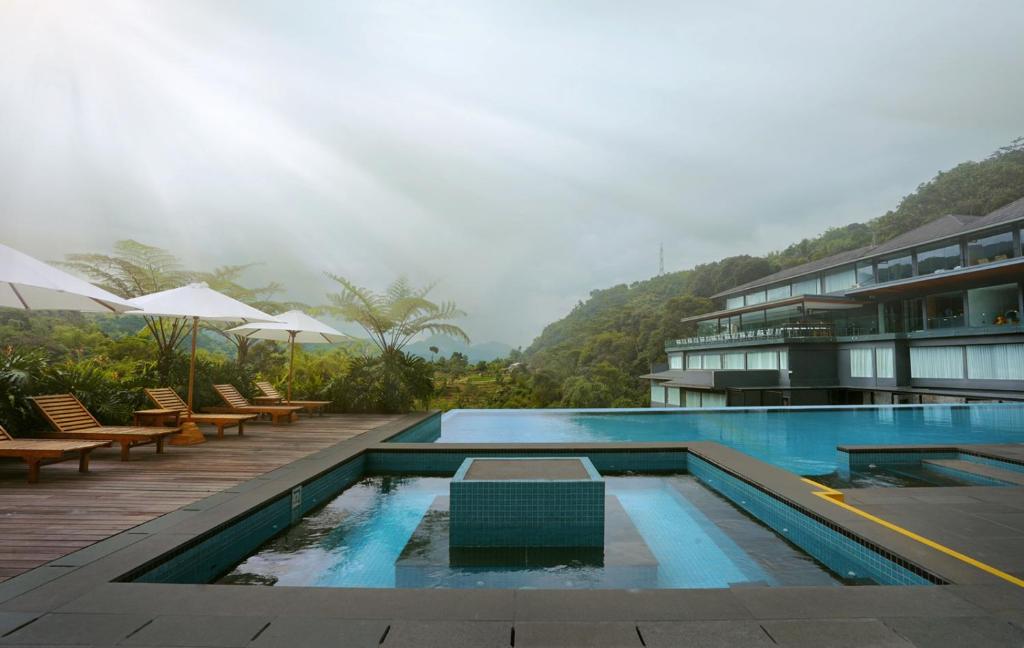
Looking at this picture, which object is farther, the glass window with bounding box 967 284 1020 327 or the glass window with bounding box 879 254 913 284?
the glass window with bounding box 879 254 913 284

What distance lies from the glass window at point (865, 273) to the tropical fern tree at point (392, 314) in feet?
72.3

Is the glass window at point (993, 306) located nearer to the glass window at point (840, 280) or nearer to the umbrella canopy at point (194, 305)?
the glass window at point (840, 280)

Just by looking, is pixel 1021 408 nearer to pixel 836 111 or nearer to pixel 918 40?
pixel 918 40

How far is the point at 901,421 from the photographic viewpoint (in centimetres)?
1301

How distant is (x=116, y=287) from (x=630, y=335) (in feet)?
122

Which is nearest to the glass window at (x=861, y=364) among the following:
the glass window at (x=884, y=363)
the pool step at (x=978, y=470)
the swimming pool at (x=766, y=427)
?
the glass window at (x=884, y=363)

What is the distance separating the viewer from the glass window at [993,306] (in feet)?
62.6

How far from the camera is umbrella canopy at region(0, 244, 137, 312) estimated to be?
15.8 feet

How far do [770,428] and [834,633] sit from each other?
34.0 ft

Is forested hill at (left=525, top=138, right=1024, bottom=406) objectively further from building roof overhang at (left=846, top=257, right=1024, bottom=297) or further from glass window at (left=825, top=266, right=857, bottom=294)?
building roof overhang at (left=846, top=257, right=1024, bottom=297)

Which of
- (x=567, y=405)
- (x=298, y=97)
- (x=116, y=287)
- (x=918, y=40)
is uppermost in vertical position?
(x=918, y=40)

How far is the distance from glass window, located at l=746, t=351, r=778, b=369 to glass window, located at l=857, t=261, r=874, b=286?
5681mm

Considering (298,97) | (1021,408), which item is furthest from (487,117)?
(1021,408)

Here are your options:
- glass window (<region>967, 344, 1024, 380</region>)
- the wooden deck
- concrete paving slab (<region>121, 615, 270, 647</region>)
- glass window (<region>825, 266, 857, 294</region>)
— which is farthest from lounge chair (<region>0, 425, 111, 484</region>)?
glass window (<region>825, 266, 857, 294</region>)
